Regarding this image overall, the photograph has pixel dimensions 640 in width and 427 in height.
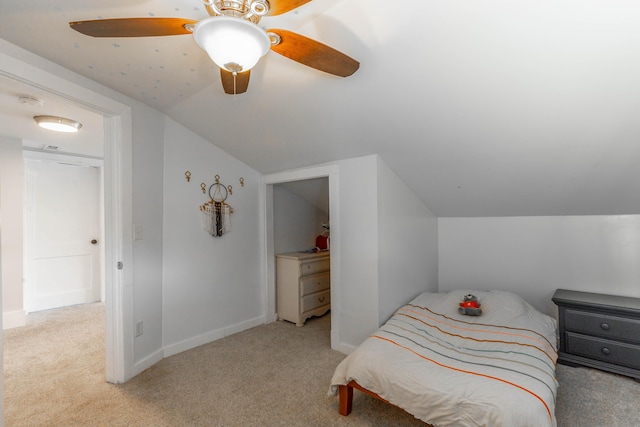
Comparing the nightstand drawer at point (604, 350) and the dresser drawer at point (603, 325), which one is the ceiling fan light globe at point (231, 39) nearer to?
the dresser drawer at point (603, 325)

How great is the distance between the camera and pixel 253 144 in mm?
2781

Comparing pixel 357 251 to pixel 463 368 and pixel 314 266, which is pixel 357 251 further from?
pixel 463 368

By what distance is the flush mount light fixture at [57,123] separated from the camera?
2623 mm

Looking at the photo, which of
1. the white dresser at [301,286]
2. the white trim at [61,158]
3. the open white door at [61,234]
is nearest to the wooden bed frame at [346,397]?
the white dresser at [301,286]

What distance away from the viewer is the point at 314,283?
3457 mm

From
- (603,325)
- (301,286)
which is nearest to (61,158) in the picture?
(301,286)

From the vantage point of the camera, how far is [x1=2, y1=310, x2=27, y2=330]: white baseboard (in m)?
3.21

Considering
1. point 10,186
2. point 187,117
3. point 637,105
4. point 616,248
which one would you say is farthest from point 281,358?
point 10,186

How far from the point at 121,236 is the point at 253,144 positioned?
1.35 m

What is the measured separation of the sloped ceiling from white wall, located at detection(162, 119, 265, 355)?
355 millimetres

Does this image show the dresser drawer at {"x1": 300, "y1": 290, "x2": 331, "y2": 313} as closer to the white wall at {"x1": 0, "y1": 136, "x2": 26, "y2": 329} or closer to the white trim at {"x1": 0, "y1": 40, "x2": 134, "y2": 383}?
the white trim at {"x1": 0, "y1": 40, "x2": 134, "y2": 383}

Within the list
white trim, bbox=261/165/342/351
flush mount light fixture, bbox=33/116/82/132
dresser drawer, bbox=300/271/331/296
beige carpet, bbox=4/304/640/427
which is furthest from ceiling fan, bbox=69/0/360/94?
dresser drawer, bbox=300/271/331/296

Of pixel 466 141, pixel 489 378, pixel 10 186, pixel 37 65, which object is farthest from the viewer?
pixel 10 186

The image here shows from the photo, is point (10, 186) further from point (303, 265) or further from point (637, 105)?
point (637, 105)
